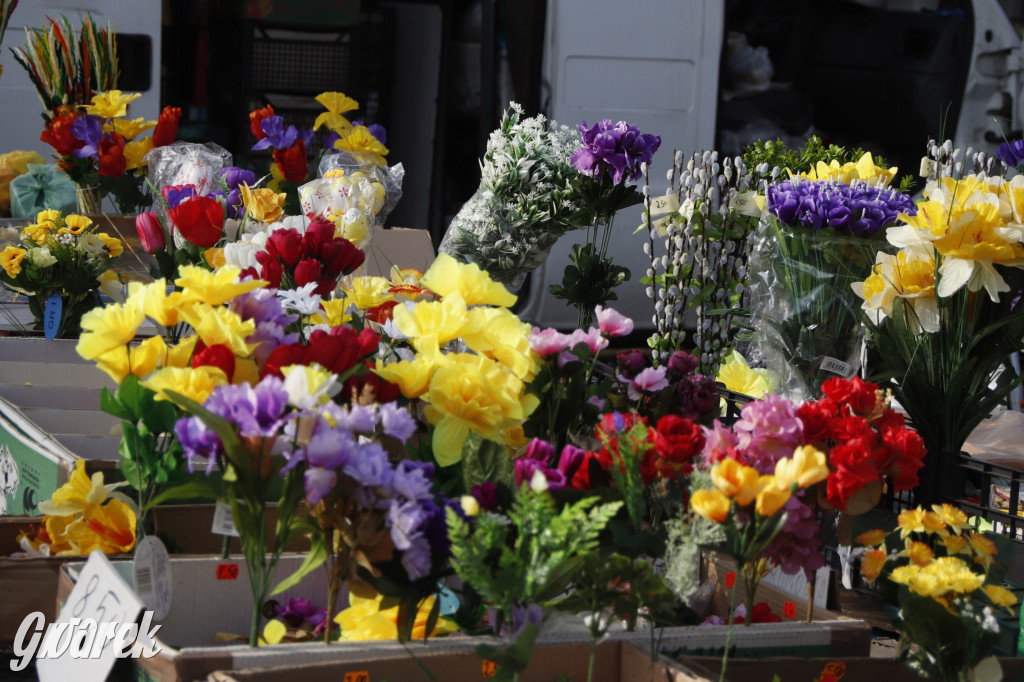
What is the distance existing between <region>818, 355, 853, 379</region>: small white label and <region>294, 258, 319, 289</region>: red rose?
30.4 inches

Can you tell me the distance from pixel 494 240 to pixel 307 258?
2.38 ft

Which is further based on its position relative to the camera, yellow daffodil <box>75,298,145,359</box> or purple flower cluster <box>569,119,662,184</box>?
purple flower cluster <box>569,119,662,184</box>

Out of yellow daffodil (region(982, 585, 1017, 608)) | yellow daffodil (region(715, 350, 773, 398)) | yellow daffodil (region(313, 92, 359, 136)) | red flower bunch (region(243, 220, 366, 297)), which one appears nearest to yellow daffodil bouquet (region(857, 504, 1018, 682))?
yellow daffodil (region(982, 585, 1017, 608))

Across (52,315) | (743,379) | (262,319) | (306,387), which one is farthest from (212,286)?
(52,315)

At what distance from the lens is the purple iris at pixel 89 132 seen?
2594mm

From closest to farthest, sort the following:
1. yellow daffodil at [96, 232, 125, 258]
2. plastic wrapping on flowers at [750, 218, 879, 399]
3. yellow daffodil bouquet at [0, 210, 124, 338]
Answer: plastic wrapping on flowers at [750, 218, 879, 399]
yellow daffodil bouquet at [0, 210, 124, 338]
yellow daffodil at [96, 232, 125, 258]

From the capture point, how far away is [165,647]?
3.08ft

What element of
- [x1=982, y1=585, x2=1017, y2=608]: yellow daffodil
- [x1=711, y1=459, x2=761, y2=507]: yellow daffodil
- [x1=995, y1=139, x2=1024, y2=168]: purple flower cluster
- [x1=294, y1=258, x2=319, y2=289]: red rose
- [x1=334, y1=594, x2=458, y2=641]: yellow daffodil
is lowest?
[x1=334, y1=594, x2=458, y2=641]: yellow daffodil

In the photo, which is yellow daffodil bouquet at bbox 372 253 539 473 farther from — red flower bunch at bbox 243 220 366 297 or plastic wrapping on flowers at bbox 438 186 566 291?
plastic wrapping on flowers at bbox 438 186 566 291

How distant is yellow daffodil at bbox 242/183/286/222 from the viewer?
1.77 metres

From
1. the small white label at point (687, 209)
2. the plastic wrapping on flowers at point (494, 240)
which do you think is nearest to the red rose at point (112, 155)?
the plastic wrapping on flowers at point (494, 240)

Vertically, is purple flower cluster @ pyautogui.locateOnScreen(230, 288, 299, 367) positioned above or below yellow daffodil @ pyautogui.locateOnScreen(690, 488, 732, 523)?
above

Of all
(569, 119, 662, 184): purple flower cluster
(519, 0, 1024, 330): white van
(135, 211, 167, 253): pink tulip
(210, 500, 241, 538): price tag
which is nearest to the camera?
(210, 500, 241, 538): price tag

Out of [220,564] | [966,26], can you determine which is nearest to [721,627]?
[220,564]
